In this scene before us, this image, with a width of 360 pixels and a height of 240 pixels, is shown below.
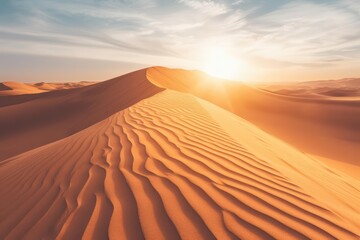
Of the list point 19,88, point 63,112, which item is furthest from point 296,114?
point 19,88

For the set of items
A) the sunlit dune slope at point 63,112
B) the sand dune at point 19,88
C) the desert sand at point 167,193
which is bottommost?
the sand dune at point 19,88

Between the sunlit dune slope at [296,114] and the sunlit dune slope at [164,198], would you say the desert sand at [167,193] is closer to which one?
the sunlit dune slope at [164,198]

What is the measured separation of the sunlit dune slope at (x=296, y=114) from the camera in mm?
11245

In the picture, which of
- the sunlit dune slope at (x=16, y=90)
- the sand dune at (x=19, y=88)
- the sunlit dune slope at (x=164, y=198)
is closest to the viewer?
the sunlit dune slope at (x=164, y=198)

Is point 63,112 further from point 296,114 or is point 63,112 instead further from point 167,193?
point 167,193

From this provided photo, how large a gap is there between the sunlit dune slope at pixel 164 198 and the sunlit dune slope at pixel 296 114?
6.68 m

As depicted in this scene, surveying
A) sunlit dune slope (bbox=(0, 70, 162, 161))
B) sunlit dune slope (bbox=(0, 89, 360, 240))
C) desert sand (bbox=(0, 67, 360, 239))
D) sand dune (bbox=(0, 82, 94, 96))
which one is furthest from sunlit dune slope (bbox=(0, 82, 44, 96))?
sunlit dune slope (bbox=(0, 89, 360, 240))

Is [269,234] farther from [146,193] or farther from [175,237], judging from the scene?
[146,193]

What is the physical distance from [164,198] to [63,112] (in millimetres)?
16587

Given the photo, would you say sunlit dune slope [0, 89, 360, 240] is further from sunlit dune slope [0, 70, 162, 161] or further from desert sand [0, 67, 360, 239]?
sunlit dune slope [0, 70, 162, 161]

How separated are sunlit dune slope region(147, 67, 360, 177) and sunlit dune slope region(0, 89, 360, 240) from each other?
6.68m

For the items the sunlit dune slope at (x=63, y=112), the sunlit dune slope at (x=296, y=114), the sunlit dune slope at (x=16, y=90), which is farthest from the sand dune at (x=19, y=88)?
the sunlit dune slope at (x=296, y=114)

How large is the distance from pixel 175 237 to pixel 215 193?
697mm

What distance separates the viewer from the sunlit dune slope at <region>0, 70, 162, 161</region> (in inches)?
514
